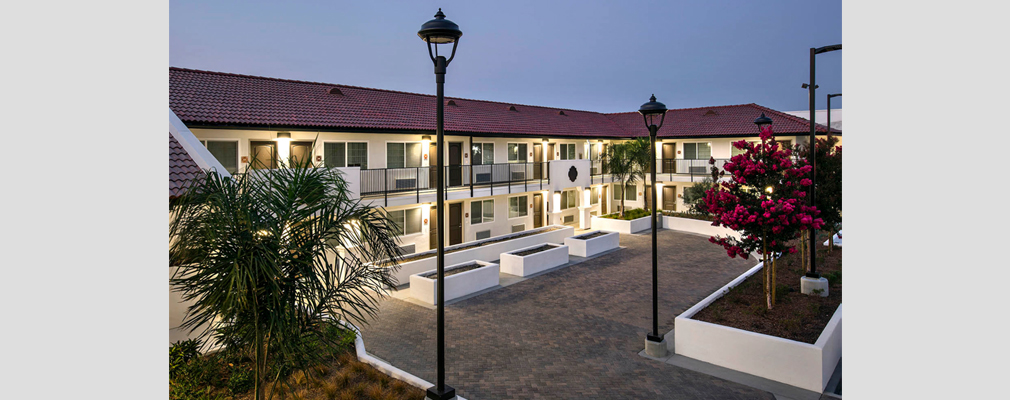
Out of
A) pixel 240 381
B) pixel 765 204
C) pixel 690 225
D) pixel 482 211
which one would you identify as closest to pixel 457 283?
pixel 240 381

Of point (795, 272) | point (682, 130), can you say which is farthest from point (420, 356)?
point (682, 130)

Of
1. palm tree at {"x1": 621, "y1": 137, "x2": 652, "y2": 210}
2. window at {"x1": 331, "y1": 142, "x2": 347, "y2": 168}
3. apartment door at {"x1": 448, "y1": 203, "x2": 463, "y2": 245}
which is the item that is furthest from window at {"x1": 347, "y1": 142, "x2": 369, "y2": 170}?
palm tree at {"x1": 621, "y1": 137, "x2": 652, "y2": 210}

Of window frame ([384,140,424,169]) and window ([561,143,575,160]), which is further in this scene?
window ([561,143,575,160])

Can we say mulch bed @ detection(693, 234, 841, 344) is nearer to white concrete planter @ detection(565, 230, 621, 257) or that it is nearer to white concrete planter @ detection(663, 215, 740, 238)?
white concrete planter @ detection(565, 230, 621, 257)

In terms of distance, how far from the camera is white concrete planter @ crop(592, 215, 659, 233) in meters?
26.2

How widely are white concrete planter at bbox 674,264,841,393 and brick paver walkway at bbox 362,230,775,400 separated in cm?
68

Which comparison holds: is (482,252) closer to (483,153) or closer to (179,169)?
(483,153)

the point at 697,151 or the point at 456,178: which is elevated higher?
the point at 697,151

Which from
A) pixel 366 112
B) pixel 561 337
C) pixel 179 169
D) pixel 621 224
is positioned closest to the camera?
pixel 179 169

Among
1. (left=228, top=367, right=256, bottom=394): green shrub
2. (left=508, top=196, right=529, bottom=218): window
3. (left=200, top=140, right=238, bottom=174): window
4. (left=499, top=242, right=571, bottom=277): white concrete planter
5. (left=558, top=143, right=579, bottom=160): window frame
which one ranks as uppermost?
(left=558, top=143, right=579, bottom=160): window frame

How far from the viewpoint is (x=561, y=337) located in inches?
436

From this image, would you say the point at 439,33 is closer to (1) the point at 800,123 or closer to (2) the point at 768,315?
(2) the point at 768,315

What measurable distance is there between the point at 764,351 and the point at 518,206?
61.4ft

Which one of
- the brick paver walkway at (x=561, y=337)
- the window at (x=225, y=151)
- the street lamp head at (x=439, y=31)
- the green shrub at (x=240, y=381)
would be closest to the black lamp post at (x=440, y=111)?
the street lamp head at (x=439, y=31)
